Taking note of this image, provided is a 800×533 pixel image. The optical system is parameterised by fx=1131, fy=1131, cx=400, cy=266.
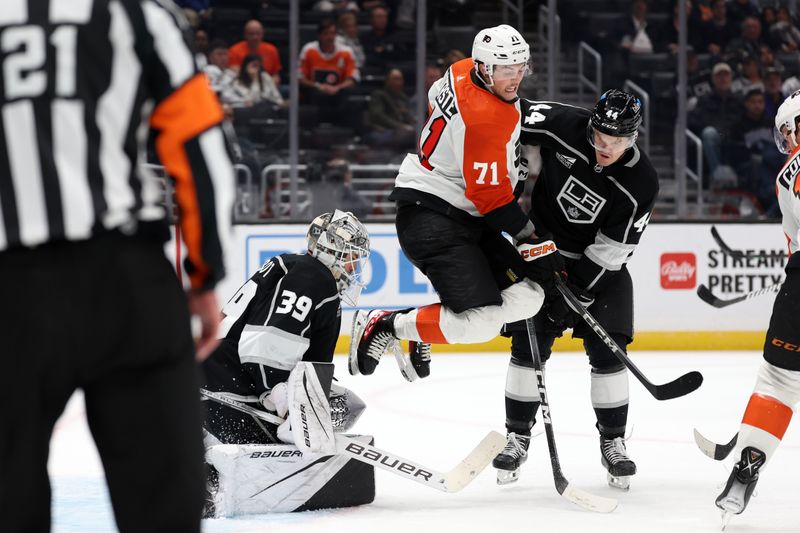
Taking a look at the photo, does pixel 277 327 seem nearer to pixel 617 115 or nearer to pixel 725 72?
pixel 617 115

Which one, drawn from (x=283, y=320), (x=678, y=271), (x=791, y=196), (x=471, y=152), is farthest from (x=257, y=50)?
(x=791, y=196)

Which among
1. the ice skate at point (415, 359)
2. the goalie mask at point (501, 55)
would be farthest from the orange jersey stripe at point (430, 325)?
the goalie mask at point (501, 55)

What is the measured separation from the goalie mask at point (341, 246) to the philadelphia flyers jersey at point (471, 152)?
33 centimetres

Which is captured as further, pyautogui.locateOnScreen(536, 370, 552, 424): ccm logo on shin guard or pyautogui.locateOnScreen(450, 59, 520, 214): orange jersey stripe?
pyautogui.locateOnScreen(536, 370, 552, 424): ccm logo on shin guard

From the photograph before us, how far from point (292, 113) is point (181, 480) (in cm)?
550

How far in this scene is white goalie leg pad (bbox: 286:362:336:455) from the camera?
2.64 metres

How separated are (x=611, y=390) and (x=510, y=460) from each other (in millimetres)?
373

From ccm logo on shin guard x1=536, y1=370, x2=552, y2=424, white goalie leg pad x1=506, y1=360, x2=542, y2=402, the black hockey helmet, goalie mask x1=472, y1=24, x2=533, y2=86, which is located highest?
goalie mask x1=472, y1=24, x2=533, y2=86

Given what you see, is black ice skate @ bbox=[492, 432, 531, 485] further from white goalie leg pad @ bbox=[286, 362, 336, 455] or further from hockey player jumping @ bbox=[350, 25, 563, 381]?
white goalie leg pad @ bbox=[286, 362, 336, 455]

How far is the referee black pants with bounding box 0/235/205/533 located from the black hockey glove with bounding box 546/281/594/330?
2054 mm

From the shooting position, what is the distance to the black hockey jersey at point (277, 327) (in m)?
2.74

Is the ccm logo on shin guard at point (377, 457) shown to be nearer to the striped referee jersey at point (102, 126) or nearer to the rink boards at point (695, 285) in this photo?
the striped referee jersey at point (102, 126)

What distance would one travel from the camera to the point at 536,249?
10.0ft

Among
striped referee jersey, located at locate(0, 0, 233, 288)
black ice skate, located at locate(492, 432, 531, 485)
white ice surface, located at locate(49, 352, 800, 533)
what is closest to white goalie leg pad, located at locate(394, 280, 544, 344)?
black ice skate, located at locate(492, 432, 531, 485)
